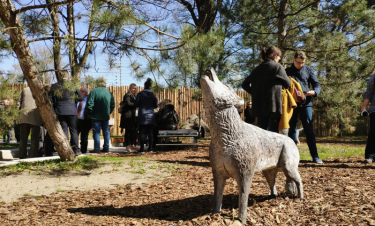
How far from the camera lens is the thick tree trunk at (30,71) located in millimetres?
4316

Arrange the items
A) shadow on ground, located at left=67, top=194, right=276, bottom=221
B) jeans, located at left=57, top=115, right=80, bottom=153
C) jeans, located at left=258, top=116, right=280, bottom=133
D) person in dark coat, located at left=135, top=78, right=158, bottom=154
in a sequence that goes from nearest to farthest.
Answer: shadow on ground, located at left=67, top=194, right=276, bottom=221, jeans, located at left=258, top=116, right=280, bottom=133, jeans, located at left=57, top=115, right=80, bottom=153, person in dark coat, located at left=135, top=78, right=158, bottom=154

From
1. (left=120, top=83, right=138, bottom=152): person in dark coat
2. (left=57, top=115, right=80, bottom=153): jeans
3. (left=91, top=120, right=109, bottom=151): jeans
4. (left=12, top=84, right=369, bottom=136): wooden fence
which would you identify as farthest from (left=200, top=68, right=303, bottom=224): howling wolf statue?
(left=12, top=84, right=369, bottom=136): wooden fence

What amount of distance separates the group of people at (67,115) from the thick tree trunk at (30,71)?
541mm

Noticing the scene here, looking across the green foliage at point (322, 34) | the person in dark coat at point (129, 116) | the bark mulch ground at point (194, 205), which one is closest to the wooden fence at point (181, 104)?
the green foliage at point (322, 34)

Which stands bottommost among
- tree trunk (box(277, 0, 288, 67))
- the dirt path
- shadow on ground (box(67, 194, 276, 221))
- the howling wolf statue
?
→ shadow on ground (box(67, 194, 276, 221))

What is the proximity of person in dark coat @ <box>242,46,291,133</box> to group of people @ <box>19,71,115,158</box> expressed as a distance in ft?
10.4

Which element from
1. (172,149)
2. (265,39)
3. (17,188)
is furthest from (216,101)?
(265,39)

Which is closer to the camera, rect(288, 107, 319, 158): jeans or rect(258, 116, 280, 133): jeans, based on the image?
rect(258, 116, 280, 133): jeans

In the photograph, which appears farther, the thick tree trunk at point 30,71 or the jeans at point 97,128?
the jeans at point 97,128

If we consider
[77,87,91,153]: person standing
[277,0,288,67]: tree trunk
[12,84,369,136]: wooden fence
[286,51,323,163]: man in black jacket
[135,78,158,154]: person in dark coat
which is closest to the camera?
[286,51,323,163]: man in black jacket

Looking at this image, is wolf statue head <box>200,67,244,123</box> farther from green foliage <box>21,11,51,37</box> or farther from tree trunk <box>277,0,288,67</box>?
tree trunk <box>277,0,288,67</box>

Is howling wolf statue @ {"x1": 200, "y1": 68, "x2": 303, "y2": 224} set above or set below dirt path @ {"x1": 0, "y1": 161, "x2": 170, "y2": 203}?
above

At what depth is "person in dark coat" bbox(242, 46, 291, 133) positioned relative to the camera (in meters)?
3.72

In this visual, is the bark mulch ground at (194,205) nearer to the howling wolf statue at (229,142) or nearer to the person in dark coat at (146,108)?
the howling wolf statue at (229,142)
